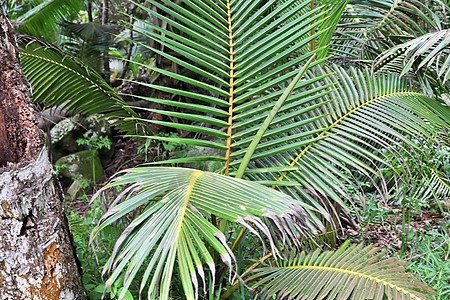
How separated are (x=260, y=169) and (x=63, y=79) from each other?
1114 millimetres

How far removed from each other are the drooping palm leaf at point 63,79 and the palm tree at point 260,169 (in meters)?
0.43

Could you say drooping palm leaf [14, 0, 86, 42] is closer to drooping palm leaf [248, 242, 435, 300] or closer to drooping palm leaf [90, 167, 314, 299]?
drooping palm leaf [90, 167, 314, 299]

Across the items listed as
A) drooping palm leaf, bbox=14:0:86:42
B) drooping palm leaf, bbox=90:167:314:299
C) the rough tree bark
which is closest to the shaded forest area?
drooping palm leaf, bbox=90:167:314:299

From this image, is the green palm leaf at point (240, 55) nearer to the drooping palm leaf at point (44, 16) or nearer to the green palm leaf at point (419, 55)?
the green palm leaf at point (419, 55)

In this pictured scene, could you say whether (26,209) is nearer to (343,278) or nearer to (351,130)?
(343,278)

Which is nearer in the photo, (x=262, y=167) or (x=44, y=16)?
(x=262, y=167)

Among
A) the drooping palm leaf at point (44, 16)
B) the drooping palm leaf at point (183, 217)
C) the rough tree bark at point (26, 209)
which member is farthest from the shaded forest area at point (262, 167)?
the drooping palm leaf at point (44, 16)

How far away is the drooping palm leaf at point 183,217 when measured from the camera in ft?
2.65

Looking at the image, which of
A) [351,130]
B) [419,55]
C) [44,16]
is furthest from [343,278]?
[44,16]

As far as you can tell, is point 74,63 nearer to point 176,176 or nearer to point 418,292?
point 176,176

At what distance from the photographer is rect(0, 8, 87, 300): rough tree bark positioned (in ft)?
3.19

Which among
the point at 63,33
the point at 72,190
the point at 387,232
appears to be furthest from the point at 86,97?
the point at 63,33

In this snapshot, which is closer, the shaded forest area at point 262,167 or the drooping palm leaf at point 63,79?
the shaded forest area at point 262,167

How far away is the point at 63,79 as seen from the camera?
178 centimetres
